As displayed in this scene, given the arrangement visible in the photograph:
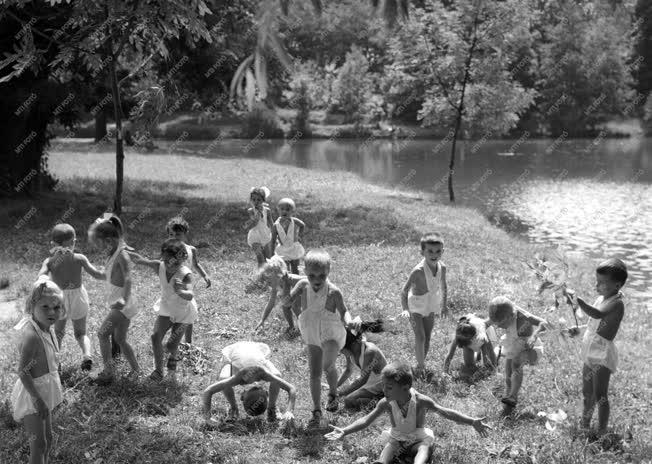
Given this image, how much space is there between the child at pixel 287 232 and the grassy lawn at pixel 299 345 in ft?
2.98

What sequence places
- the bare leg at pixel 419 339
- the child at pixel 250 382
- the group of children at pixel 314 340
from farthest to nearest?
the bare leg at pixel 419 339 → the child at pixel 250 382 → the group of children at pixel 314 340

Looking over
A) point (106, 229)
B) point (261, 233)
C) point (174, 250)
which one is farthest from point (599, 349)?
point (261, 233)

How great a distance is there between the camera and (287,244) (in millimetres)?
10945

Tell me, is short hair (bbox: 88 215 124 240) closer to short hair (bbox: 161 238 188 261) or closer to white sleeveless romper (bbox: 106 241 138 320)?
white sleeveless romper (bbox: 106 241 138 320)

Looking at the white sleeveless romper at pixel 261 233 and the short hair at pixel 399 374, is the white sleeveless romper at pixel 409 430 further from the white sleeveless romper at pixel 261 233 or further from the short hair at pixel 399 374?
the white sleeveless romper at pixel 261 233

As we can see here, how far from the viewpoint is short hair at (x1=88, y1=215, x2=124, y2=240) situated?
7082 millimetres

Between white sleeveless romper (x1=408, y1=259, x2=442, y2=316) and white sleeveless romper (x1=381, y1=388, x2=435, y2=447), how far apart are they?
238 cm

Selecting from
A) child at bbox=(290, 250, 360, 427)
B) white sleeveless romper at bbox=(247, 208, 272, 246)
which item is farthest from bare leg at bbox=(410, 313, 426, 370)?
white sleeveless romper at bbox=(247, 208, 272, 246)

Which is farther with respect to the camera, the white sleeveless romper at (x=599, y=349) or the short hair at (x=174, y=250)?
the short hair at (x=174, y=250)

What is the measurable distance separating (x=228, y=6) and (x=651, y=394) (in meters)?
14.9

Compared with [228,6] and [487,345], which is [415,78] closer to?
[228,6]

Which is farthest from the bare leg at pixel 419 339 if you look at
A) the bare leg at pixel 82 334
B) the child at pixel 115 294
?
the bare leg at pixel 82 334

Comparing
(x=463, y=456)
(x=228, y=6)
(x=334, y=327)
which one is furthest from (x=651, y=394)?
(x=228, y=6)

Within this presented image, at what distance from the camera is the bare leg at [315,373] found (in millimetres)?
6555
